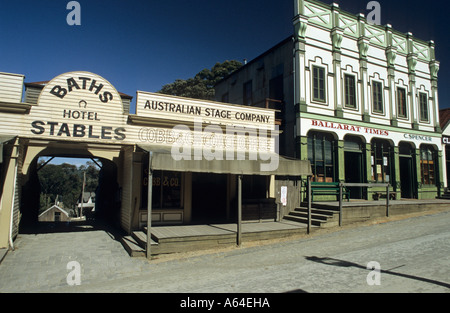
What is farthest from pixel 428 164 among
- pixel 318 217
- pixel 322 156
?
pixel 318 217

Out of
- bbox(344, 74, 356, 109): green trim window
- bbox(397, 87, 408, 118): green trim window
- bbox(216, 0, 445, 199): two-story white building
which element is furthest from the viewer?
bbox(397, 87, 408, 118): green trim window

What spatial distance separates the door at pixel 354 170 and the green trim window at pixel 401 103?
4426 millimetres

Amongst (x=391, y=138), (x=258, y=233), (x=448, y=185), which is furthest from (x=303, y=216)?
(x=448, y=185)

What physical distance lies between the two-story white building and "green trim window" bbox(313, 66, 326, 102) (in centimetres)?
5

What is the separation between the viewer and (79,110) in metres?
10.8

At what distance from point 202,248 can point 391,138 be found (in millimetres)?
14351

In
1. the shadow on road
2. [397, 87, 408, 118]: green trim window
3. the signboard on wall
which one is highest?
[397, 87, 408, 118]: green trim window

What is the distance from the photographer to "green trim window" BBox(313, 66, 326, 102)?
629 inches
